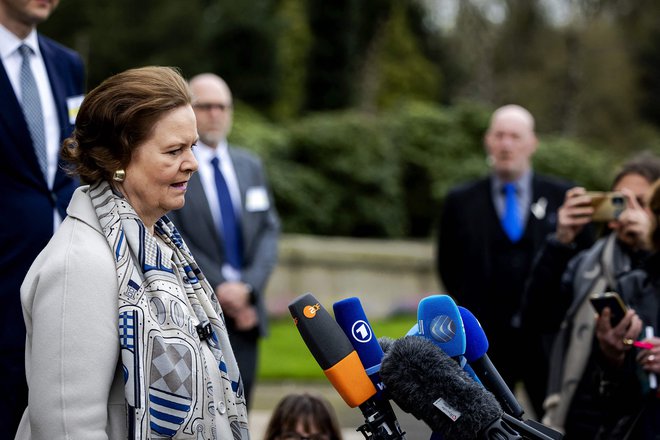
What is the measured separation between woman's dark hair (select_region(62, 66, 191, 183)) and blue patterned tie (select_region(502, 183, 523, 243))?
4.16 meters

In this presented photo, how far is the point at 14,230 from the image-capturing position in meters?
3.98

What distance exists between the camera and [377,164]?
19.4 metres

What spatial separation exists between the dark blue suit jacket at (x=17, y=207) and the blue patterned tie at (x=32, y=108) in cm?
3

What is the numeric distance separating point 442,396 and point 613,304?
6.30 ft

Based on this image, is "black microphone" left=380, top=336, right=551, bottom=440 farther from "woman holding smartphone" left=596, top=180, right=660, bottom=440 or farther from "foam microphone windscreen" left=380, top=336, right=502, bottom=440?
"woman holding smartphone" left=596, top=180, right=660, bottom=440

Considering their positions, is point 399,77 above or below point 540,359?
above

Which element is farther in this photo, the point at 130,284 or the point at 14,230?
the point at 14,230

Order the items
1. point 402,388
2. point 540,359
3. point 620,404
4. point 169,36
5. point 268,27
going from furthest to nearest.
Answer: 1. point 169,36
2. point 268,27
3. point 540,359
4. point 620,404
5. point 402,388

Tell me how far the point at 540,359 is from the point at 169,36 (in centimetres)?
2188

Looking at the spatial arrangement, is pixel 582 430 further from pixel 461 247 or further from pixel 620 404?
pixel 461 247

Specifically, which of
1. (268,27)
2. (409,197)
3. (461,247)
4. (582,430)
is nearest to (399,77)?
(268,27)

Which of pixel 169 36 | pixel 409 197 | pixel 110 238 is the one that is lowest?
pixel 409 197

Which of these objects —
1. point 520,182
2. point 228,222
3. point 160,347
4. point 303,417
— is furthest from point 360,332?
point 520,182

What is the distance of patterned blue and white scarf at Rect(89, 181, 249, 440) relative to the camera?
2836 millimetres
